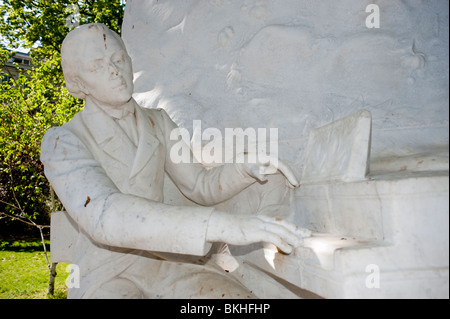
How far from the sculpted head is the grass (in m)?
3.74

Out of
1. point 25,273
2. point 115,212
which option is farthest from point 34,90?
point 115,212

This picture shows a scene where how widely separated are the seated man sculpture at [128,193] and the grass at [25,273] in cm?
353

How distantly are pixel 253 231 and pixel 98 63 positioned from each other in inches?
41.3

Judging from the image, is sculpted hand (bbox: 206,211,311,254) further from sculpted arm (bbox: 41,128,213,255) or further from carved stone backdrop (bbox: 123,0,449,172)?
carved stone backdrop (bbox: 123,0,449,172)

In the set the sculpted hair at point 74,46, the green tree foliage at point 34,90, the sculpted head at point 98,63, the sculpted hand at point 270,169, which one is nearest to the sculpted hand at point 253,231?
the sculpted hand at point 270,169

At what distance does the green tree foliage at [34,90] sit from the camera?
6.17 meters

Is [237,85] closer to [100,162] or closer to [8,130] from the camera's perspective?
[100,162]

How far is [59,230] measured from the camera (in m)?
2.49

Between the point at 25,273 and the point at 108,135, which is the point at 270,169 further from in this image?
the point at 25,273

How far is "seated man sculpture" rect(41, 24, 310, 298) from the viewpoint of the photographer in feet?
5.12

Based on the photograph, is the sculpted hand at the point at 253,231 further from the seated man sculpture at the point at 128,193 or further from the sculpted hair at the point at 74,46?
the sculpted hair at the point at 74,46

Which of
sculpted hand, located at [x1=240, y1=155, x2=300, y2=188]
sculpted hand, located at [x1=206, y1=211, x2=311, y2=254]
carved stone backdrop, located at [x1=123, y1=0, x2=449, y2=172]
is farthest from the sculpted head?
carved stone backdrop, located at [x1=123, y1=0, x2=449, y2=172]

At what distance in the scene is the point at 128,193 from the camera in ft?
6.28
